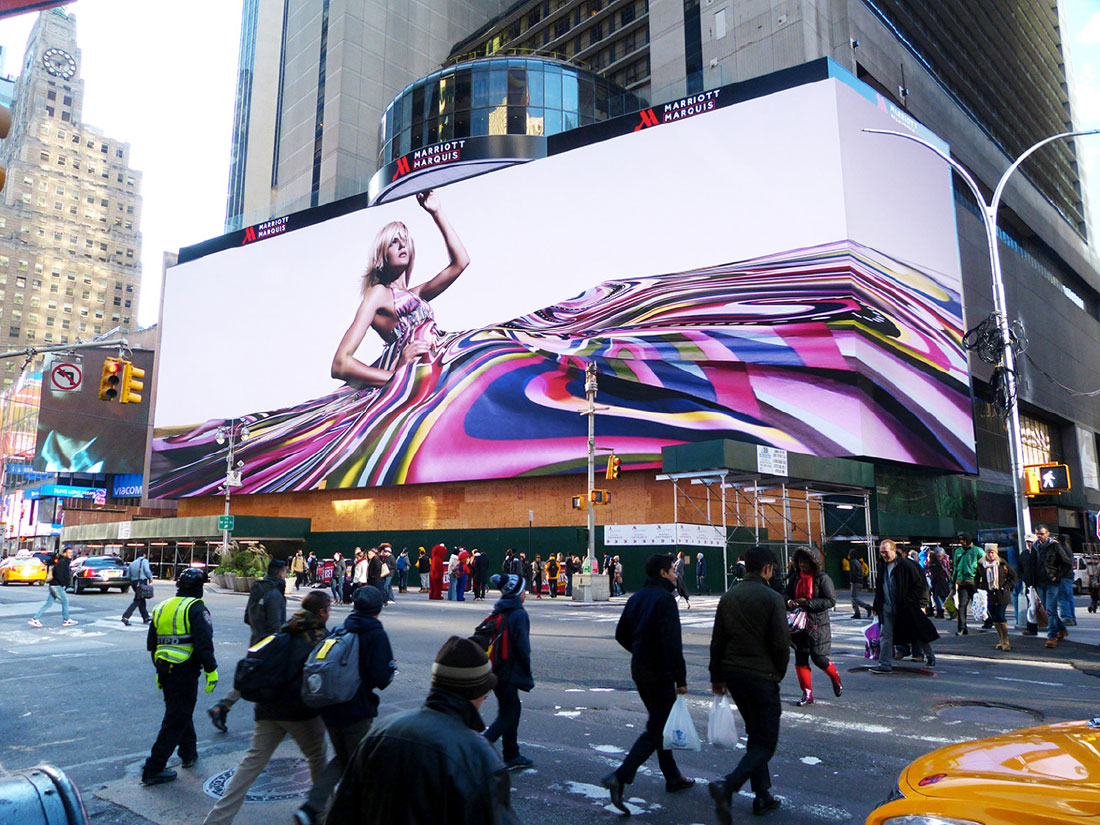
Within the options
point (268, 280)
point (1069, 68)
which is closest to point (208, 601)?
point (268, 280)

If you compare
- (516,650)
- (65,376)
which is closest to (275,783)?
(516,650)

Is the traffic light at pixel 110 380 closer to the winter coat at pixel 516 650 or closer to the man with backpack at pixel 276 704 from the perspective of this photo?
the winter coat at pixel 516 650

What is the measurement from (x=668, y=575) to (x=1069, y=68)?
116m

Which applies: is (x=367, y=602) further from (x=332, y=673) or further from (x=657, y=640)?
(x=657, y=640)

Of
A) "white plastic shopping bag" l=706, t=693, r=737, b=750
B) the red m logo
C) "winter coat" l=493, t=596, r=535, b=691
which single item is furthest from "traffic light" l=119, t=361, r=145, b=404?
the red m logo

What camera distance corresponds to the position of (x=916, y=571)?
37.6 feet

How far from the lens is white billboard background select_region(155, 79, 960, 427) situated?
41.2 m

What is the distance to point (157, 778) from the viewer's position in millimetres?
6582

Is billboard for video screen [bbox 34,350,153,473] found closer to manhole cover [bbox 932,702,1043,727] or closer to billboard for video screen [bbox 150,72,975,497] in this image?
billboard for video screen [bbox 150,72,975,497]

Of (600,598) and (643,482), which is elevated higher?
(643,482)

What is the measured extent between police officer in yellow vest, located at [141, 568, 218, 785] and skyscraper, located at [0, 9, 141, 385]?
14056cm

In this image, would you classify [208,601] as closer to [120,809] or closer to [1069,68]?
[120,809]

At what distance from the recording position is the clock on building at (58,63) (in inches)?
5320

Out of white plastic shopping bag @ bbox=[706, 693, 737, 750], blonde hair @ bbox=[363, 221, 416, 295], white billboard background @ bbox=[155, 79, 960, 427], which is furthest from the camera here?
blonde hair @ bbox=[363, 221, 416, 295]
